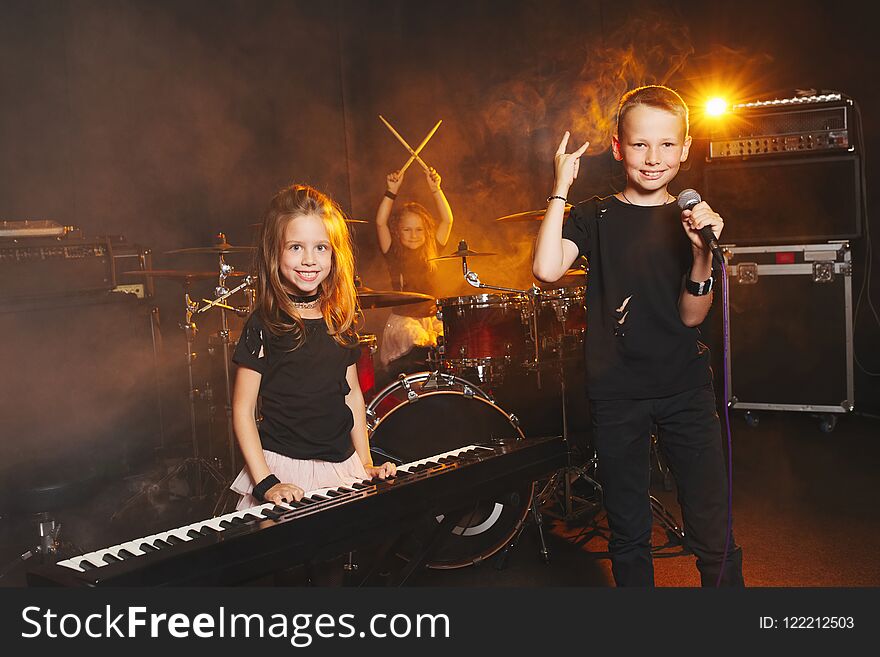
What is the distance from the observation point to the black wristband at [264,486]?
1.78 m

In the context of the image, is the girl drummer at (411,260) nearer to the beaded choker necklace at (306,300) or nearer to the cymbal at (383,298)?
the cymbal at (383,298)

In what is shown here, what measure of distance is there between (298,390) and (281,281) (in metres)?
0.27

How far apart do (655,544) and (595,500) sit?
55 centimetres

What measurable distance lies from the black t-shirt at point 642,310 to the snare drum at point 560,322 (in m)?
1.51

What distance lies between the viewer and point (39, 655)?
152 centimetres

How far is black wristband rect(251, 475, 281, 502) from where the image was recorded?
178 cm

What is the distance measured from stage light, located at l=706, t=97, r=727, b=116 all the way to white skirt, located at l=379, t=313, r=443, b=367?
2141mm

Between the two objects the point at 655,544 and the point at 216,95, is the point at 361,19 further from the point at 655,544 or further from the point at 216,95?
the point at 655,544

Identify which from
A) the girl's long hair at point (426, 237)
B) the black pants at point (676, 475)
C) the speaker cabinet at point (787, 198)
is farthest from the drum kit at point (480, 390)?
the speaker cabinet at point (787, 198)

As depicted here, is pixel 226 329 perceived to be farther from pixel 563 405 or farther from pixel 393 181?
pixel 563 405

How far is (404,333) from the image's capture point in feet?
13.8

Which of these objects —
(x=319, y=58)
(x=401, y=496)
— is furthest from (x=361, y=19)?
(x=401, y=496)

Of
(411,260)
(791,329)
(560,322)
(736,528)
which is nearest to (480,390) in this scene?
(560,322)

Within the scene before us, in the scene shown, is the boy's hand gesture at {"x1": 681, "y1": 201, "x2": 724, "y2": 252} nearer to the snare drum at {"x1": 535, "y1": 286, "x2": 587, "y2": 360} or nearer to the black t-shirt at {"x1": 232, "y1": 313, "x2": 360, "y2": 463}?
the black t-shirt at {"x1": 232, "y1": 313, "x2": 360, "y2": 463}
